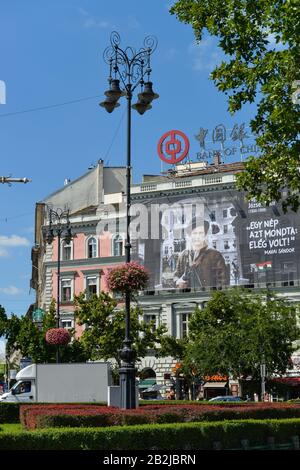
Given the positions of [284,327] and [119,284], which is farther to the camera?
[284,327]

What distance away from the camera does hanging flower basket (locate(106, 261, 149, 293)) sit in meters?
22.5

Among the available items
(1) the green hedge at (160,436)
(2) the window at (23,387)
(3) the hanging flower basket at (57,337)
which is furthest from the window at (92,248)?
(1) the green hedge at (160,436)

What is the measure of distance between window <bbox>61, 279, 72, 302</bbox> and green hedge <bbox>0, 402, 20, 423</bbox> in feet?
126

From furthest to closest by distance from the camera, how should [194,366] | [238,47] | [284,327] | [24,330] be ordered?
[24,330] < [194,366] < [284,327] < [238,47]

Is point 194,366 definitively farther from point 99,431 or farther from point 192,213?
point 99,431

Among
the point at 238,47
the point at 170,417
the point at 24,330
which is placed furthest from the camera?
the point at 24,330

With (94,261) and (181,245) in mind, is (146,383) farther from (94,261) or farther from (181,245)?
(94,261)

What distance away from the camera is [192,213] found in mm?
61906

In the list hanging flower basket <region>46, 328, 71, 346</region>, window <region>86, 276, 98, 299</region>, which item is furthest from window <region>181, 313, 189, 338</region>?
hanging flower basket <region>46, 328, 71, 346</region>

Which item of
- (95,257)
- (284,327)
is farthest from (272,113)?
(95,257)

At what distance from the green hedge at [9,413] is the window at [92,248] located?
39187 mm

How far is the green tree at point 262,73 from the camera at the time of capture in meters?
20.3

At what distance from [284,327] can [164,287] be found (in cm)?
1647
